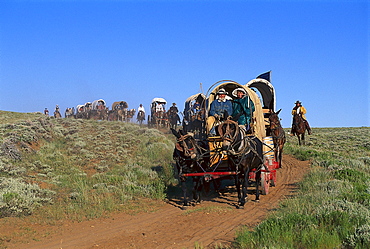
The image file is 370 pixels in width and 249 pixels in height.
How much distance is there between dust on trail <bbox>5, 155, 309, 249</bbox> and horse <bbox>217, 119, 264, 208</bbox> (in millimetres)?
949

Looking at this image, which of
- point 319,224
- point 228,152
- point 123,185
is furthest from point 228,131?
point 123,185

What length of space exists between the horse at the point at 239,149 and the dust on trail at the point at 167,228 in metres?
0.95

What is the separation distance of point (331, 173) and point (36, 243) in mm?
10539

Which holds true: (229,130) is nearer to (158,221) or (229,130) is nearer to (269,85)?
(158,221)

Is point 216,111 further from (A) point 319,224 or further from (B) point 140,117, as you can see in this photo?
(B) point 140,117

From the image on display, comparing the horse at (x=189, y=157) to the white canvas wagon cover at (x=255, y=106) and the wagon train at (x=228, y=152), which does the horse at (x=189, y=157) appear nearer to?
the wagon train at (x=228, y=152)

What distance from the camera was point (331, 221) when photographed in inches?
280

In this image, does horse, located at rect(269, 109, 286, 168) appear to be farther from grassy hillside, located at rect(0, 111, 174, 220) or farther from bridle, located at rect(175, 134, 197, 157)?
bridle, located at rect(175, 134, 197, 157)

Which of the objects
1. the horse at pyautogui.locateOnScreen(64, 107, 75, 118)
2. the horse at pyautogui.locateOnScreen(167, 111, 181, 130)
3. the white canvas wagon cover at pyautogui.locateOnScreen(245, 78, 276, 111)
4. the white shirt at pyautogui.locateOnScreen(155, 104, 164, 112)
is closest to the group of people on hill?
the white canvas wagon cover at pyautogui.locateOnScreen(245, 78, 276, 111)

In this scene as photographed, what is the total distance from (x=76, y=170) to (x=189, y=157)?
6638 mm

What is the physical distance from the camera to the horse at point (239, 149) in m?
9.64

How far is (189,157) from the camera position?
33.6 ft

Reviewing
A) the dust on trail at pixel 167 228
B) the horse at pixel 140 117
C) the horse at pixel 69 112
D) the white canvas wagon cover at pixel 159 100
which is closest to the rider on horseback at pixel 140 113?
the horse at pixel 140 117

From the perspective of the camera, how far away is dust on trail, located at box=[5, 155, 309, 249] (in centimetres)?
746
